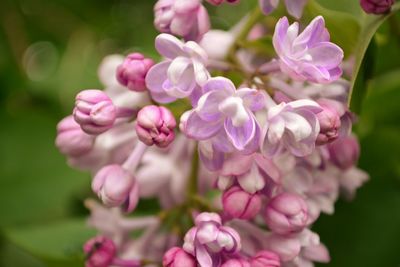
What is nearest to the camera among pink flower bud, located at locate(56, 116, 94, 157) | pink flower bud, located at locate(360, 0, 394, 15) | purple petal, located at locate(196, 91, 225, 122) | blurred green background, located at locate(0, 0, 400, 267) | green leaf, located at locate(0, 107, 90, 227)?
purple petal, located at locate(196, 91, 225, 122)

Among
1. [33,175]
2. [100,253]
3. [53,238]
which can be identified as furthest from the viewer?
[33,175]

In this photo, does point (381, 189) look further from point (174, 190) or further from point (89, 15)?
point (89, 15)

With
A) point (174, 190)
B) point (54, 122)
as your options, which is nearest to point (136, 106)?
point (174, 190)

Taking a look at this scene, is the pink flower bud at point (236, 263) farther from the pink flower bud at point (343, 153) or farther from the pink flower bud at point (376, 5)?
the pink flower bud at point (376, 5)

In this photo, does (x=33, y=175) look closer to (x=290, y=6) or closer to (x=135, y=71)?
(x=135, y=71)

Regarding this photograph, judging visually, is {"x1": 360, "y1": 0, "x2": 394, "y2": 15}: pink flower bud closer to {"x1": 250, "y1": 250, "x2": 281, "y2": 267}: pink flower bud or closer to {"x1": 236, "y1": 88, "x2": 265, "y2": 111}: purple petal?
{"x1": 236, "y1": 88, "x2": 265, "y2": 111}: purple petal

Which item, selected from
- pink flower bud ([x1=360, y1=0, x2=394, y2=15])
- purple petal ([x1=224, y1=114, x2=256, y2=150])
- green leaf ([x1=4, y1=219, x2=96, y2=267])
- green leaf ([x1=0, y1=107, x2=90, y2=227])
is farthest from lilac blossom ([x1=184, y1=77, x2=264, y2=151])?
green leaf ([x1=0, y1=107, x2=90, y2=227])


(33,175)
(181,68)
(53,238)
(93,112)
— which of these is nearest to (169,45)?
(181,68)
